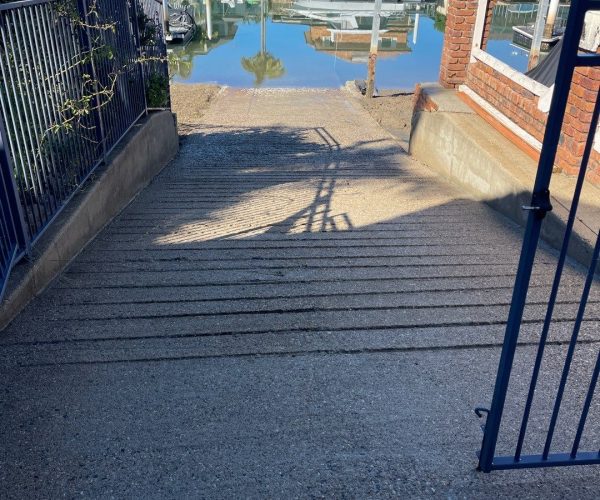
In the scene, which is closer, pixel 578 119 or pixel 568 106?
pixel 578 119

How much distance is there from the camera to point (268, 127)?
15000mm

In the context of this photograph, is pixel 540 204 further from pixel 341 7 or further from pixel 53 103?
pixel 341 7

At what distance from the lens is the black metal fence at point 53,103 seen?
3982 mm

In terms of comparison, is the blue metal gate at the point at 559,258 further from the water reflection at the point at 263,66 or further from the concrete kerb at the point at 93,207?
the water reflection at the point at 263,66

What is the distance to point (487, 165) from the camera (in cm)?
730

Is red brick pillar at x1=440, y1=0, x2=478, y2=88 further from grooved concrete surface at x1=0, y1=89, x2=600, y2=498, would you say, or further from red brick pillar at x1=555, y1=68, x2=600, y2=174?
grooved concrete surface at x1=0, y1=89, x2=600, y2=498

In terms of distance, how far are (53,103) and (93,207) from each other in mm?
1055

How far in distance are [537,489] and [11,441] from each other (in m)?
2.34

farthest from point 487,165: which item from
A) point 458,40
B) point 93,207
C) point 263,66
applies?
point 263,66

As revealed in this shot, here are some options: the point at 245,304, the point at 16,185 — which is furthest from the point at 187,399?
the point at 16,185

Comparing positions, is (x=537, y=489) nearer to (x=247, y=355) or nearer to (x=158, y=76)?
(x=247, y=355)

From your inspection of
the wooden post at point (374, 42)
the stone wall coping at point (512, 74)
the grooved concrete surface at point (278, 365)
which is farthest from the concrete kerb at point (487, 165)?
the wooden post at point (374, 42)

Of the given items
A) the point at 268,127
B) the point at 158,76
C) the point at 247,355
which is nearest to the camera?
the point at 247,355

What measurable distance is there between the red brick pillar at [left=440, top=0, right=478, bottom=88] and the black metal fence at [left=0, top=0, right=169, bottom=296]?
18.1 feet
